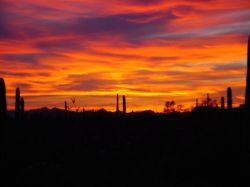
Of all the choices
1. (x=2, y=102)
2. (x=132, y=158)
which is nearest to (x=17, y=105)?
(x=132, y=158)

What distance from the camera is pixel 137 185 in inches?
574

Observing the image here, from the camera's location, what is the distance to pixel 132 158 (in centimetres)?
1886

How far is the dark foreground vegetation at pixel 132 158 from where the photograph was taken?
15.2 metres

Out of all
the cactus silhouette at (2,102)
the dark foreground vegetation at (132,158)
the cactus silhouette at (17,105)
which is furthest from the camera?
the cactus silhouette at (17,105)

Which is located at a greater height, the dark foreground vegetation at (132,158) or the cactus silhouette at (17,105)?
the cactus silhouette at (17,105)

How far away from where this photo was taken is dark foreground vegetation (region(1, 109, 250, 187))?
49.9 feet

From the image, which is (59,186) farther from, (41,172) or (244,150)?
(244,150)

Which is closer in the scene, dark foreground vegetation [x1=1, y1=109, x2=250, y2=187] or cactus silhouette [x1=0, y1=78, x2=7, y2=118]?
cactus silhouette [x1=0, y1=78, x2=7, y2=118]

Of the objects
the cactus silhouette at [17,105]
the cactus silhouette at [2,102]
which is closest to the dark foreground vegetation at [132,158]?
the cactus silhouette at [2,102]

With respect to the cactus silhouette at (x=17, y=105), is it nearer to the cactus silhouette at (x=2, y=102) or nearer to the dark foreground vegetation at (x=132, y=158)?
the dark foreground vegetation at (x=132, y=158)

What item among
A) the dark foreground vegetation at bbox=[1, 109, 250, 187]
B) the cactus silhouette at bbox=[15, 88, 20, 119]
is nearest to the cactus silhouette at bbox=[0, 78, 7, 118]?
the dark foreground vegetation at bbox=[1, 109, 250, 187]

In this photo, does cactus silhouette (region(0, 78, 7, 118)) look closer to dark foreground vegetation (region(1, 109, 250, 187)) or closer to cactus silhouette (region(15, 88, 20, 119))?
dark foreground vegetation (region(1, 109, 250, 187))

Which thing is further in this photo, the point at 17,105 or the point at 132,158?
the point at 17,105

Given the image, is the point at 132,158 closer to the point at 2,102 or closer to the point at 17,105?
the point at 2,102
